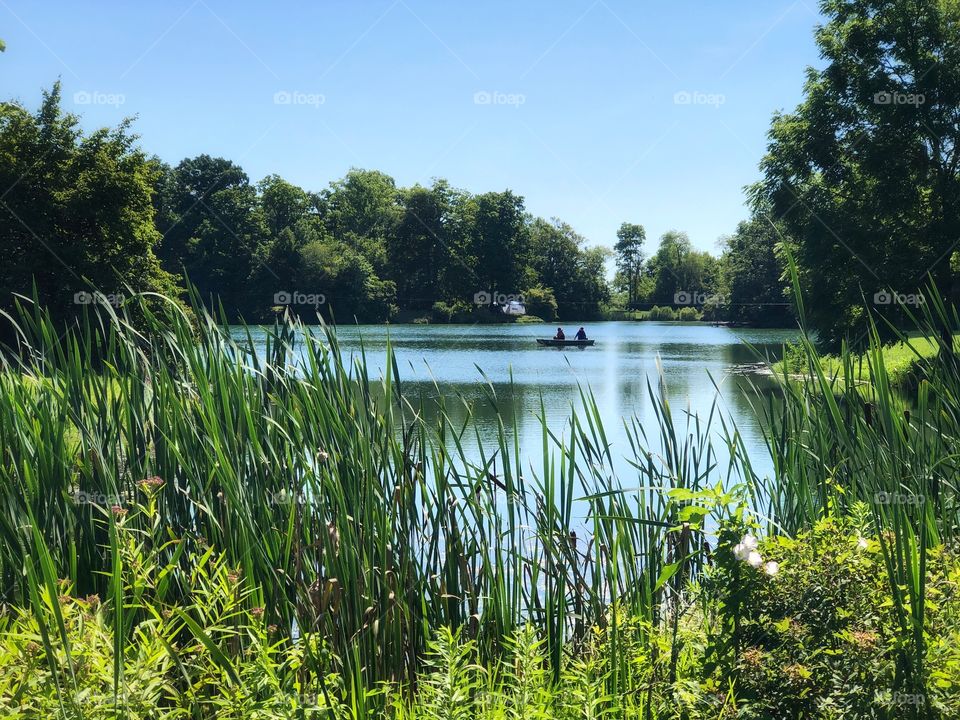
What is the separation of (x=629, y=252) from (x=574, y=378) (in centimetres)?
8047

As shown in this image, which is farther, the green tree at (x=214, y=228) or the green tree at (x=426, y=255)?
the green tree at (x=426, y=255)

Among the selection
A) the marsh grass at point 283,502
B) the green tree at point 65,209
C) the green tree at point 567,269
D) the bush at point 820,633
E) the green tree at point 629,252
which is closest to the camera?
the bush at point 820,633

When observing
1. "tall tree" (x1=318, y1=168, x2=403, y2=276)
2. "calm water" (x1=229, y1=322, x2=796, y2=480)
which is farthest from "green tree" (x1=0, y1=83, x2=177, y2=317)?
"tall tree" (x1=318, y1=168, x2=403, y2=276)

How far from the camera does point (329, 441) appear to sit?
293 centimetres

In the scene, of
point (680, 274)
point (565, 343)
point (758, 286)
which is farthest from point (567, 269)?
point (565, 343)

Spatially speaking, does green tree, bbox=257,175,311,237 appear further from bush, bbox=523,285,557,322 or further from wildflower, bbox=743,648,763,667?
wildflower, bbox=743,648,763,667

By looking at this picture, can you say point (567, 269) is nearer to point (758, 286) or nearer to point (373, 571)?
point (758, 286)

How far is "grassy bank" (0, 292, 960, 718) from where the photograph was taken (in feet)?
6.84

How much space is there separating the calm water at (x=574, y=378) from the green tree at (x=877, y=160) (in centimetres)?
257

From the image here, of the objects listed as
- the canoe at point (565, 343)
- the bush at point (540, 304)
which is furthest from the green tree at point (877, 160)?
the bush at point (540, 304)

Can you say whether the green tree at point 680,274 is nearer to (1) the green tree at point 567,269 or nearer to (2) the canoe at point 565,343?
(1) the green tree at point 567,269

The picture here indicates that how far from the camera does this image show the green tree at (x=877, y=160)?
1955cm

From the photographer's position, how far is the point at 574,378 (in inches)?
618

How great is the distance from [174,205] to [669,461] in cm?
6594
